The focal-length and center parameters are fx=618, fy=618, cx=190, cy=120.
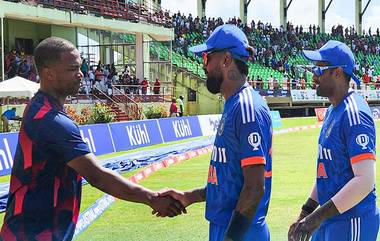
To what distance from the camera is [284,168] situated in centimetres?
1564

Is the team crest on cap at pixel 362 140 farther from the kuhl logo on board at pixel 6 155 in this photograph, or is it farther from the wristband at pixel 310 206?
the kuhl logo on board at pixel 6 155

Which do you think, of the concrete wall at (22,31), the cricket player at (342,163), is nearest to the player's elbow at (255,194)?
the cricket player at (342,163)

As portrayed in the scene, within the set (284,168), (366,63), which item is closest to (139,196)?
(284,168)

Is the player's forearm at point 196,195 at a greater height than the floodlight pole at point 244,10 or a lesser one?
lesser

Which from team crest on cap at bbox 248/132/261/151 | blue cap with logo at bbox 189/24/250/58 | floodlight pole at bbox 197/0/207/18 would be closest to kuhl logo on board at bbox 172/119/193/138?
blue cap with logo at bbox 189/24/250/58

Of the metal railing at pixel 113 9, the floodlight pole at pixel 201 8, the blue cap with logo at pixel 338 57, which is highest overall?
the floodlight pole at pixel 201 8

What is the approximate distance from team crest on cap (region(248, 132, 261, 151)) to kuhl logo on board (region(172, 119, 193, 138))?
69.5 ft

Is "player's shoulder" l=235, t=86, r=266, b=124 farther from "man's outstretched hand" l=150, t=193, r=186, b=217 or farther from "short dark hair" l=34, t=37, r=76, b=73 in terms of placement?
"short dark hair" l=34, t=37, r=76, b=73

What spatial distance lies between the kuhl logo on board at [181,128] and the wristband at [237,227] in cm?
2120

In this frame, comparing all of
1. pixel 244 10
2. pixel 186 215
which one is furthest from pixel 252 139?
pixel 244 10

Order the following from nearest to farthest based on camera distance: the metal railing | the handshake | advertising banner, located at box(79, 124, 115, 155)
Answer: the handshake → advertising banner, located at box(79, 124, 115, 155) → the metal railing

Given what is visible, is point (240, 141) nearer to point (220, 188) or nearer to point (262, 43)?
point (220, 188)

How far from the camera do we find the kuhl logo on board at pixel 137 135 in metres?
20.7

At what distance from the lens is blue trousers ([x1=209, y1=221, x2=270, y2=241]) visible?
3586 mm
